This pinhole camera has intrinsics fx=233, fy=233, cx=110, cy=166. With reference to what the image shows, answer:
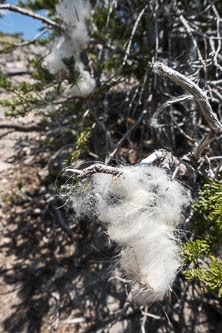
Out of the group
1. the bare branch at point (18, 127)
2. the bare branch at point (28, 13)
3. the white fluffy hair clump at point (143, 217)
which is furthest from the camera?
the bare branch at point (18, 127)

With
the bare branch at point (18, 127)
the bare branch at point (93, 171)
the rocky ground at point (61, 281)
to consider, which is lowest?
the rocky ground at point (61, 281)

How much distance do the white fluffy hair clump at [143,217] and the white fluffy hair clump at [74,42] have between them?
1.01 metres

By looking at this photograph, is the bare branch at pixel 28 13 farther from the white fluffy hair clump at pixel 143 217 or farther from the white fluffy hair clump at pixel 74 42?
the white fluffy hair clump at pixel 143 217

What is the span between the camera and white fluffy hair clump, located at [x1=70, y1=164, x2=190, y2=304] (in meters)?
0.95

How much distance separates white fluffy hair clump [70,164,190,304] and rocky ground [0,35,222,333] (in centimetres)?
52

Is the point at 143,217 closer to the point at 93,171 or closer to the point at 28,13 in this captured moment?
the point at 93,171

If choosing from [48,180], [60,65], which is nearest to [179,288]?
[48,180]

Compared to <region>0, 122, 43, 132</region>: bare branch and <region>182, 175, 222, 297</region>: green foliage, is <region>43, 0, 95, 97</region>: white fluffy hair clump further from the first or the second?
<region>182, 175, 222, 297</region>: green foliage

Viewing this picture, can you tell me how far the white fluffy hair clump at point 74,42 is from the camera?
1703 mm

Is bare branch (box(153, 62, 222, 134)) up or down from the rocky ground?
up

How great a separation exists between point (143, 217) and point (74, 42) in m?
1.51

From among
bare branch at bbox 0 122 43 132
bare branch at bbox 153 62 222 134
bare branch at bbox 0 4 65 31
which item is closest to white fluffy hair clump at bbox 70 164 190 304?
bare branch at bbox 153 62 222 134

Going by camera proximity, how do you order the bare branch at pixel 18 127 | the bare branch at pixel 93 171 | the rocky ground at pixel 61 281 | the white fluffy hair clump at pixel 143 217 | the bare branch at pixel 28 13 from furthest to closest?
the bare branch at pixel 18 127, the rocky ground at pixel 61 281, the bare branch at pixel 28 13, the white fluffy hair clump at pixel 143 217, the bare branch at pixel 93 171

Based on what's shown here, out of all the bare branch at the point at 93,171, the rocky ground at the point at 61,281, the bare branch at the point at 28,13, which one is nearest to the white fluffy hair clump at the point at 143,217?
the bare branch at the point at 93,171
